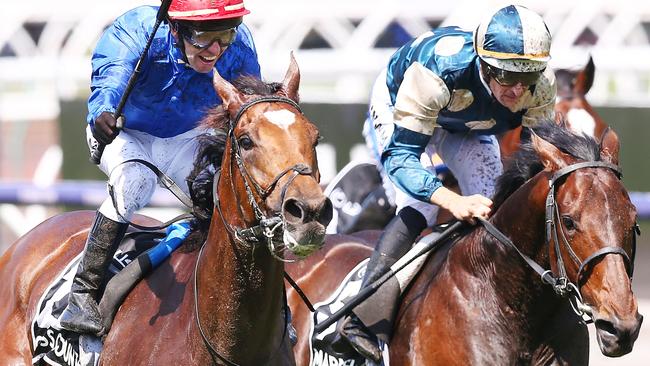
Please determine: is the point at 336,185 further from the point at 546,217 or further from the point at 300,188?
the point at 300,188

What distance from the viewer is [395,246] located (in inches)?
213

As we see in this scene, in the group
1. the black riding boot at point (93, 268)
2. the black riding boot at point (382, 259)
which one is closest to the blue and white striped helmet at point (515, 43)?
the black riding boot at point (382, 259)

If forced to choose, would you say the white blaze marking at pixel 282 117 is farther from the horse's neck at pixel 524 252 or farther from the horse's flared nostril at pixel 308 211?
the horse's neck at pixel 524 252

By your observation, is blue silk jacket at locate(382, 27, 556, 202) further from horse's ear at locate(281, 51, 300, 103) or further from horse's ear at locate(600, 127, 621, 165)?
horse's ear at locate(281, 51, 300, 103)

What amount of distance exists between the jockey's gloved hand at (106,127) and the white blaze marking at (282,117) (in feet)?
2.49

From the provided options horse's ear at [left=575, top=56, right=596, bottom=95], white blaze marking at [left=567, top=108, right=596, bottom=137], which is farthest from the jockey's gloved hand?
horse's ear at [left=575, top=56, right=596, bottom=95]

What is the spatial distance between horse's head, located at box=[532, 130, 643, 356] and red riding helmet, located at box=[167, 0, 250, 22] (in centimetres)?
132

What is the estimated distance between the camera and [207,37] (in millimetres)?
4855

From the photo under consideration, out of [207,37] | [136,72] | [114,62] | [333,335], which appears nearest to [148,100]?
[114,62]

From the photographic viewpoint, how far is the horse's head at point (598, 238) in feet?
14.5

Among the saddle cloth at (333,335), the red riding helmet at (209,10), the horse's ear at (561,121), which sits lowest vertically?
the saddle cloth at (333,335)

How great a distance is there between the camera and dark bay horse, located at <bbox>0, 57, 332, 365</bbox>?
4078 millimetres

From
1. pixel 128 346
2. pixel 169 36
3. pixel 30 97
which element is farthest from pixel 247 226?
pixel 30 97

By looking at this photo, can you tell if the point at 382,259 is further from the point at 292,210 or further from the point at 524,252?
the point at 292,210
